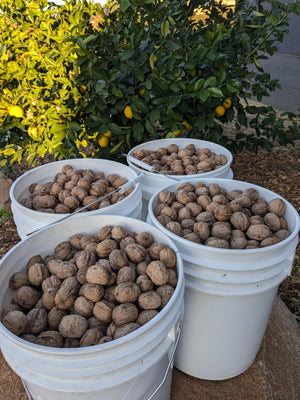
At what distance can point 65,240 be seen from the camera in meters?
1.69

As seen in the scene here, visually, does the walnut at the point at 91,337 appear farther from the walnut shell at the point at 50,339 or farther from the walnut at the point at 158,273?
the walnut at the point at 158,273

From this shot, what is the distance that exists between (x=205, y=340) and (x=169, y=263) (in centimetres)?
61

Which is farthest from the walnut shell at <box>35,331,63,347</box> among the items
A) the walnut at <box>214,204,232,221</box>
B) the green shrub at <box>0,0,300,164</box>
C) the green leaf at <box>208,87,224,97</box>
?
the green leaf at <box>208,87,224,97</box>

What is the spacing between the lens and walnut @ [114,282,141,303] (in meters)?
1.28

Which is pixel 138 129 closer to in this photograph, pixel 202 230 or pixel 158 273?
pixel 202 230

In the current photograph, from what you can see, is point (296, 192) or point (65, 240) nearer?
point (65, 240)

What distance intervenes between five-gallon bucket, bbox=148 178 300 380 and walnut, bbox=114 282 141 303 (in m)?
0.31

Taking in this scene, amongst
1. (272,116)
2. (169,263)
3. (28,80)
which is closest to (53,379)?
(169,263)

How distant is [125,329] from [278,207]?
1.05 metres

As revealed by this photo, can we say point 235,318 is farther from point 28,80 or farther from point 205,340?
point 28,80

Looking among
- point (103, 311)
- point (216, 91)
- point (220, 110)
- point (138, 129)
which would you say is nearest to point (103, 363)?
point (103, 311)

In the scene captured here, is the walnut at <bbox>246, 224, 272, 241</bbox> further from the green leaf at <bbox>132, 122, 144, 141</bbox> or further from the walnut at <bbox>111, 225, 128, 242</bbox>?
the green leaf at <bbox>132, 122, 144, 141</bbox>

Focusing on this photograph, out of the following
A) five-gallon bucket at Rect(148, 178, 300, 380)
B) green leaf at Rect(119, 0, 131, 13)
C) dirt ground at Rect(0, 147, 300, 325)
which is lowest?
dirt ground at Rect(0, 147, 300, 325)

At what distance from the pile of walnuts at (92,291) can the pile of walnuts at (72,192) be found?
0.42 metres
